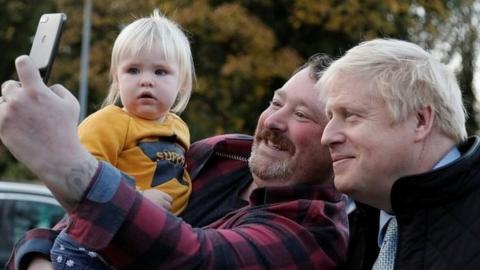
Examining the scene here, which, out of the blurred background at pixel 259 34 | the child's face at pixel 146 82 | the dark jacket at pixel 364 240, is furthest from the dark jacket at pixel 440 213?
the blurred background at pixel 259 34

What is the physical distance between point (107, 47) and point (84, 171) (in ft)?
54.1

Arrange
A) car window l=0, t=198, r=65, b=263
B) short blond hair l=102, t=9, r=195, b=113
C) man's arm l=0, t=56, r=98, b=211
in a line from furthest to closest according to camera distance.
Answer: car window l=0, t=198, r=65, b=263, short blond hair l=102, t=9, r=195, b=113, man's arm l=0, t=56, r=98, b=211

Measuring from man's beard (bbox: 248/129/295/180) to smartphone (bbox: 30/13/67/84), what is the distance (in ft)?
2.77

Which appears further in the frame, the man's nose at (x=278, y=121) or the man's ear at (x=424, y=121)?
the man's nose at (x=278, y=121)

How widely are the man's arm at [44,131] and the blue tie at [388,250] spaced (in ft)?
2.60

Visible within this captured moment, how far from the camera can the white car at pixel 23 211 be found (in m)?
6.58

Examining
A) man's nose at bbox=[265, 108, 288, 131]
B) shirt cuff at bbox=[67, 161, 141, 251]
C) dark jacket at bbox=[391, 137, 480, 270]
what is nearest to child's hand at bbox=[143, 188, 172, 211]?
man's nose at bbox=[265, 108, 288, 131]

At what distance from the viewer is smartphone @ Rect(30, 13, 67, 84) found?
2.06m

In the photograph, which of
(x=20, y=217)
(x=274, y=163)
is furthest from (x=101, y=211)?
(x=20, y=217)

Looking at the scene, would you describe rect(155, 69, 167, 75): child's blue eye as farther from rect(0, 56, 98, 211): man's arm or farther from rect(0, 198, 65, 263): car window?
rect(0, 198, 65, 263): car window

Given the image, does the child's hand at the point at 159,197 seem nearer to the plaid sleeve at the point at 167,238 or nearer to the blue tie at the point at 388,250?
the plaid sleeve at the point at 167,238

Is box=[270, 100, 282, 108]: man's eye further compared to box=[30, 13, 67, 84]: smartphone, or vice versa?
box=[270, 100, 282, 108]: man's eye

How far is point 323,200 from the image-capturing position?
Result: 271cm

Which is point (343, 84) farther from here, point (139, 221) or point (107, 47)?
point (107, 47)
